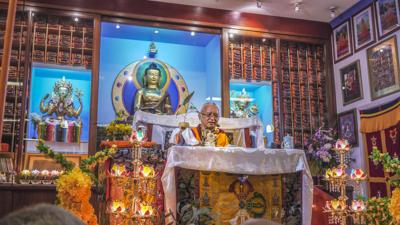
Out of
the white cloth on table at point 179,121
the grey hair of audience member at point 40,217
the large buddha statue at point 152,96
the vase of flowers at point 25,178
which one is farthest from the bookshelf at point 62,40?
the grey hair of audience member at point 40,217

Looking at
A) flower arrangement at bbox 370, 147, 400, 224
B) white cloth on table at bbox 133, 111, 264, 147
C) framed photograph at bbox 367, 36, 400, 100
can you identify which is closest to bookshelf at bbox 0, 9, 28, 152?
white cloth on table at bbox 133, 111, 264, 147

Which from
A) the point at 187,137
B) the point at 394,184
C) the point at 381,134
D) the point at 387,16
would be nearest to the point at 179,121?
the point at 187,137

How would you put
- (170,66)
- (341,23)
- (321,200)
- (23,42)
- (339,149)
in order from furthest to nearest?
(170,66)
(341,23)
(23,42)
(321,200)
(339,149)

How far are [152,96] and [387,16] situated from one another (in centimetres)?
377

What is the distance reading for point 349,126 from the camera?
663 centimetres

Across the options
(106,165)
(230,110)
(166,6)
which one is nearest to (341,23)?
(230,110)

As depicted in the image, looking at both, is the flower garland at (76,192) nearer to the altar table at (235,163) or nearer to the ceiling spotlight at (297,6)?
the altar table at (235,163)

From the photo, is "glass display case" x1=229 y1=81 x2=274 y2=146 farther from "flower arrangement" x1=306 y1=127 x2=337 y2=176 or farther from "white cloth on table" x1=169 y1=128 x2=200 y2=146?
"white cloth on table" x1=169 y1=128 x2=200 y2=146

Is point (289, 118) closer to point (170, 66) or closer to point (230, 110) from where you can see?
point (230, 110)

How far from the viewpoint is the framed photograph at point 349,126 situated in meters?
6.51

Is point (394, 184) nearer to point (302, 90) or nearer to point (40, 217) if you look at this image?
point (40, 217)

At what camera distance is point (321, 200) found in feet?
17.0

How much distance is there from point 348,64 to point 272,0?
5.37 feet

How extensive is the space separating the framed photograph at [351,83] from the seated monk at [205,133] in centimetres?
292
